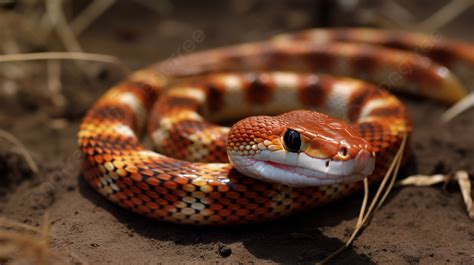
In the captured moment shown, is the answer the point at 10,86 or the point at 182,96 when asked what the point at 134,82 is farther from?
the point at 10,86

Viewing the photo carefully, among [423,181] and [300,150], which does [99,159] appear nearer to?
[300,150]

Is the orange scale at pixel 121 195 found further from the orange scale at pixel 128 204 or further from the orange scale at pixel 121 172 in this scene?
the orange scale at pixel 121 172

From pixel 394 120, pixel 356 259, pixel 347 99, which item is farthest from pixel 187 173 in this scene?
pixel 347 99

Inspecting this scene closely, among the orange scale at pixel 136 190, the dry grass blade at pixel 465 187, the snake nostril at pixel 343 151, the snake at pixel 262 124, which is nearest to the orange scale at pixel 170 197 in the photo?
the snake at pixel 262 124

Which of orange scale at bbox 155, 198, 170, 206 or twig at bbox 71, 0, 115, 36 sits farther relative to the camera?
twig at bbox 71, 0, 115, 36

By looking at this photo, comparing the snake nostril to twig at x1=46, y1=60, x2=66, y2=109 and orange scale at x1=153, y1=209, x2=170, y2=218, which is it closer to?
orange scale at x1=153, y1=209, x2=170, y2=218

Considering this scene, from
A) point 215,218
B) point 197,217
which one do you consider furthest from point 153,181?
point 215,218

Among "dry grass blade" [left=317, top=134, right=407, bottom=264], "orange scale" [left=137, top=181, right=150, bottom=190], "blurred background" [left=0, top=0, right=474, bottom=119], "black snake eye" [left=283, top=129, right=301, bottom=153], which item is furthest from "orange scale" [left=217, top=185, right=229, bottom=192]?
"blurred background" [left=0, top=0, right=474, bottom=119]
